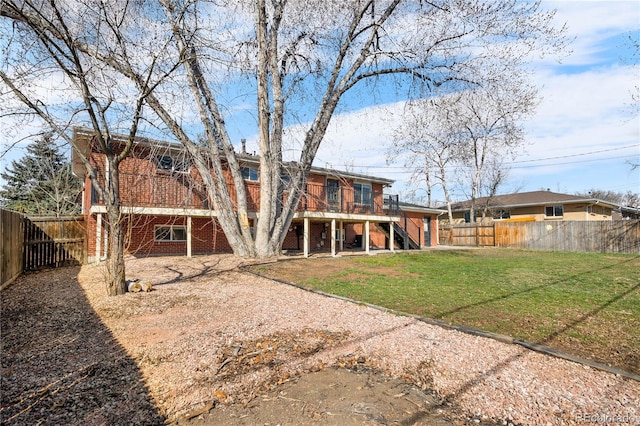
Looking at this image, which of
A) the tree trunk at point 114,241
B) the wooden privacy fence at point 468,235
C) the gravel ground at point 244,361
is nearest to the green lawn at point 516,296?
the gravel ground at point 244,361

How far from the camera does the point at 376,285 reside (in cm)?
796

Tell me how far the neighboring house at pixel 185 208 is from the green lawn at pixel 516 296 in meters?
3.87

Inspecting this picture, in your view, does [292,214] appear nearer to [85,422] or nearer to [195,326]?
[195,326]

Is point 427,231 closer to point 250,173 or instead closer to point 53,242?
point 250,173

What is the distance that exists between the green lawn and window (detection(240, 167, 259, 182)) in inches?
227

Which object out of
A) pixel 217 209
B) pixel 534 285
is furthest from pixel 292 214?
pixel 534 285

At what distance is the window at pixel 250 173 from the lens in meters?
15.6

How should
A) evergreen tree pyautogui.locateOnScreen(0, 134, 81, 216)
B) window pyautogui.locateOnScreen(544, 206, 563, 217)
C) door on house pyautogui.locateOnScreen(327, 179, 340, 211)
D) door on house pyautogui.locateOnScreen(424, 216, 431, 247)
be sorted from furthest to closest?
1. window pyautogui.locateOnScreen(544, 206, 563, 217)
2. door on house pyautogui.locateOnScreen(424, 216, 431, 247)
3. evergreen tree pyautogui.locateOnScreen(0, 134, 81, 216)
4. door on house pyautogui.locateOnScreen(327, 179, 340, 211)

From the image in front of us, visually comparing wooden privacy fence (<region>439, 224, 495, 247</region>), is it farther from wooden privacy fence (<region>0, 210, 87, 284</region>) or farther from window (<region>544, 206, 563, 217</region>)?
wooden privacy fence (<region>0, 210, 87, 284</region>)

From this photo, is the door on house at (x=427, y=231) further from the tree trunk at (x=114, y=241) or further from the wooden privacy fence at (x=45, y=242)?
the tree trunk at (x=114, y=241)

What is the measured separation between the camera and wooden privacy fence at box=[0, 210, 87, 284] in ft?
28.9

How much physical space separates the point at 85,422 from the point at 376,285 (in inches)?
246

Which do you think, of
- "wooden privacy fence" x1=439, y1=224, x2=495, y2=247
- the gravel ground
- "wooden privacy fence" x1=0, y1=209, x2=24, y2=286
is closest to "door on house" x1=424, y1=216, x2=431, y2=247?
"wooden privacy fence" x1=439, y1=224, x2=495, y2=247

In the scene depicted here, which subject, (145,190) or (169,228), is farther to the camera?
(169,228)
